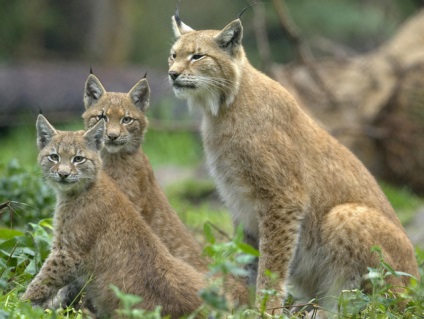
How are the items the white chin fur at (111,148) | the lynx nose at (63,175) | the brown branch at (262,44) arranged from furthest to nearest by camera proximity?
1. the brown branch at (262,44)
2. the white chin fur at (111,148)
3. the lynx nose at (63,175)

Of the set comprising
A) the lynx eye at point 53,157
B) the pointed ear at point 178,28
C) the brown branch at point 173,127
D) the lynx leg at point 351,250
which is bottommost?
the lynx leg at point 351,250

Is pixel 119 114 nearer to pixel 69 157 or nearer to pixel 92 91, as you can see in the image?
pixel 92 91

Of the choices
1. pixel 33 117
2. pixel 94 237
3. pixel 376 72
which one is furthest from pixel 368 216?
pixel 33 117

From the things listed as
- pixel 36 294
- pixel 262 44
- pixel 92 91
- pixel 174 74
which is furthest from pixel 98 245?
pixel 262 44

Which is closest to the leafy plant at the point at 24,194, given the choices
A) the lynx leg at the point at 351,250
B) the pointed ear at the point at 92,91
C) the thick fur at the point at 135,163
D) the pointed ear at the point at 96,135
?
the pointed ear at the point at 92,91

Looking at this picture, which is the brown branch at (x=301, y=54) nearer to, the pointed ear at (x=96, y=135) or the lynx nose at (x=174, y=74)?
the lynx nose at (x=174, y=74)

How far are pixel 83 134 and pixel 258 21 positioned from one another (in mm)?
7923

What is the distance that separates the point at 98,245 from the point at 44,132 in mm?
1002

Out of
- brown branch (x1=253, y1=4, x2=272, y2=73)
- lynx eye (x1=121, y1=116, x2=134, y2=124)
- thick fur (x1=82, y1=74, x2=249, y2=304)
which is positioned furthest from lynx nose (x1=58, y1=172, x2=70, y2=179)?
brown branch (x1=253, y1=4, x2=272, y2=73)

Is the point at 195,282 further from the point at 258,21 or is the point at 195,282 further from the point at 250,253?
the point at 258,21

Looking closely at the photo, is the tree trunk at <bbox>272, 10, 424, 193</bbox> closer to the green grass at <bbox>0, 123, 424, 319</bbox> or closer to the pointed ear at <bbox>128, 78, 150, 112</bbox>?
the green grass at <bbox>0, 123, 424, 319</bbox>

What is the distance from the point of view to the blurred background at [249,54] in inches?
506

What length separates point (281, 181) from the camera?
6.46 meters

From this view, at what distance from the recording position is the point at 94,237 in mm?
5828
